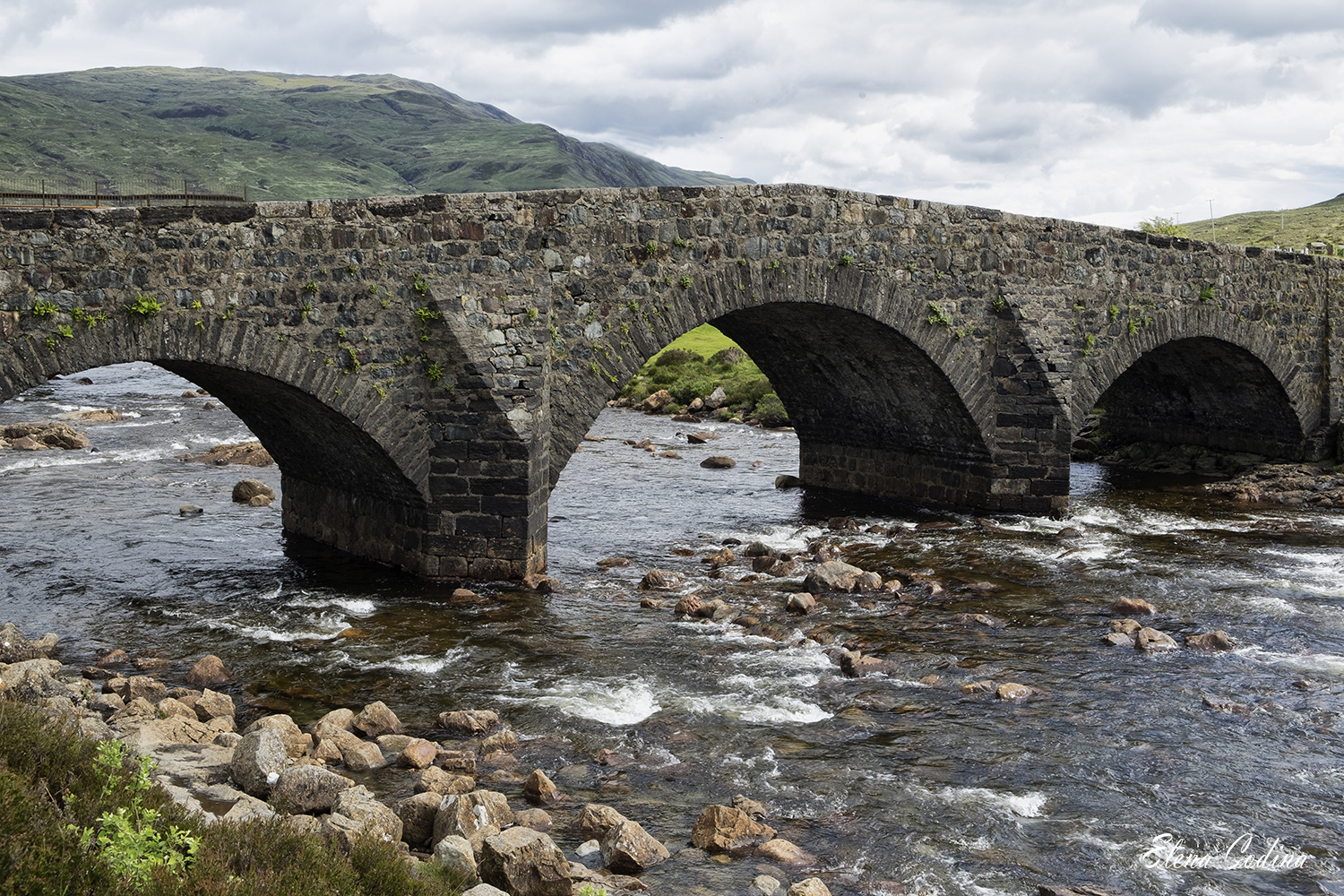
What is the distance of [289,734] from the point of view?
9.09 meters

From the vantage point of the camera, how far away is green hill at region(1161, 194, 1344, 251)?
6084 cm

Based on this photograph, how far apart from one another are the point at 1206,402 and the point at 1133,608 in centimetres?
1538

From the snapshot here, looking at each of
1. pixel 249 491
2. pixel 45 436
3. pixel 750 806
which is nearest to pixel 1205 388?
pixel 249 491

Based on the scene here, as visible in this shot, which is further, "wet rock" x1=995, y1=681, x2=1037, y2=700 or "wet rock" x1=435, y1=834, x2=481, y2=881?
"wet rock" x1=995, y1=681, x2=1037, y2=700

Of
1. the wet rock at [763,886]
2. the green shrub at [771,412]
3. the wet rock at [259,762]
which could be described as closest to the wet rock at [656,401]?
the green shrub at [771,412]

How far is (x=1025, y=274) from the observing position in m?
19.6

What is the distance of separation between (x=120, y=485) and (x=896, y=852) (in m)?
18.3

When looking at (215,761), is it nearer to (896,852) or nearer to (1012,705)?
(896,852)

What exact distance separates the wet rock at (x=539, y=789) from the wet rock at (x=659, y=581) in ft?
22.1

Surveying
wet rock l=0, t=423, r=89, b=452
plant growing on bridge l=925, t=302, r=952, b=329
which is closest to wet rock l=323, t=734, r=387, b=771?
plant growing on bridge l=925, t=302, r=952, b=329

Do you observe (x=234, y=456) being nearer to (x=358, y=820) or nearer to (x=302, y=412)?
(x=302, y=412)

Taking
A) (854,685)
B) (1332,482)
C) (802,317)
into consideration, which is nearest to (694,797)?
(854,685)

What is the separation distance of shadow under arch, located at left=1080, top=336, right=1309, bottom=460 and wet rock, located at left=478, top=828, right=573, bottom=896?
67.6ft

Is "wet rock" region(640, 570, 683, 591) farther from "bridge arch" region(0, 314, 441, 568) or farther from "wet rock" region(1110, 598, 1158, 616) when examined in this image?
"wet rock" region(1110, 598, 1158, 616)
